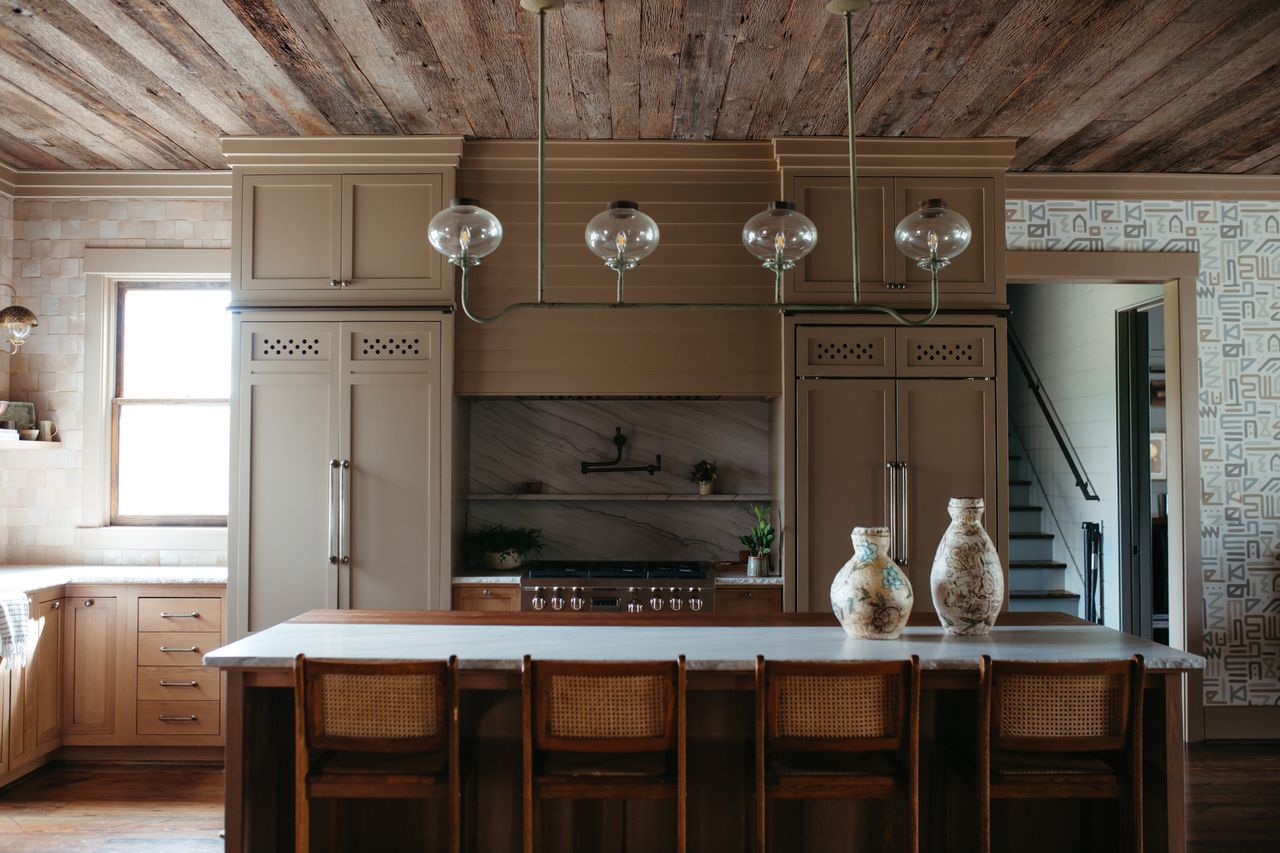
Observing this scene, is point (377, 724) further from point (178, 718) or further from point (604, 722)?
point (178, 718)

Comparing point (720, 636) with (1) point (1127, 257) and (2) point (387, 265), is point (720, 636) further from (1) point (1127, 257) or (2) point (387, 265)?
(1) point (1127, 257)

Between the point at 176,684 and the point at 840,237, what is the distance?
3.76 m

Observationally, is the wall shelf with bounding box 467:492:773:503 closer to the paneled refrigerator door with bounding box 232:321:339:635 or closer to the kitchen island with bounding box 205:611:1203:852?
the paneled refrigerator door with bounding box 232:321:339:635

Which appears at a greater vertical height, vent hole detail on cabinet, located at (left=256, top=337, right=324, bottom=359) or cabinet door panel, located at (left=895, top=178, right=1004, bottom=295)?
cabinet door panel, located at (left=895, top=178, right=1004, bottom=295)

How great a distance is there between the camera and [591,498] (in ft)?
15.6

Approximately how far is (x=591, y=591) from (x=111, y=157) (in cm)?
324

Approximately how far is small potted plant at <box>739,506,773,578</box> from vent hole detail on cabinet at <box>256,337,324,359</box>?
225 cm

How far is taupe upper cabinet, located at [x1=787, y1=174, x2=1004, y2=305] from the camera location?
164 inches

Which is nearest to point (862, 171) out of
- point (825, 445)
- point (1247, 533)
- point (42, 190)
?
point (825, 445)

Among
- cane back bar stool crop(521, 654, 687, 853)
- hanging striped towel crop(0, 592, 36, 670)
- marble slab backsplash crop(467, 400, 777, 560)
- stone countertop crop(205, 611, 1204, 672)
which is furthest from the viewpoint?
marble slab backsplash crop(467, 400, 777, 560)

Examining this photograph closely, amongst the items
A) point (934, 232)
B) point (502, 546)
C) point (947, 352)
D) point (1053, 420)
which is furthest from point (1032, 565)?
point (934, 232)

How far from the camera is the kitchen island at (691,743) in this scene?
231 cm

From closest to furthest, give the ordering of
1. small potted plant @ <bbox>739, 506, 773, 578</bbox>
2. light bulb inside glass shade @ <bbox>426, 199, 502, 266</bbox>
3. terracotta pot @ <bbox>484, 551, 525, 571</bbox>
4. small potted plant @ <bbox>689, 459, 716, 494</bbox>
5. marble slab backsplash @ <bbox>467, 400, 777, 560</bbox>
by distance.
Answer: light bulb inside glass shade @ <bbox>426, 199, 502, 266</bbox> < small potted plant @ <bbox>739, 506, 773, 578</bbox> < terracotta pot @ <bbox>484, 551, 525, 571</bbox> < small potted plant @ <bbox>689, 459, 716, 494</bbox> < marble slab backsplash @ <bbox>467, 400, 777, 560</bbox>

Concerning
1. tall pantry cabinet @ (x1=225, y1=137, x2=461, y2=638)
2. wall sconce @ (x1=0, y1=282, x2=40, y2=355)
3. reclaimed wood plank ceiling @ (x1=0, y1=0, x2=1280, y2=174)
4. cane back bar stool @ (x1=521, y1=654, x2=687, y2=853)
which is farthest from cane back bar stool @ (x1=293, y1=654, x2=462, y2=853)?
wall sconce @ (x1=0, y1=282, x2=40, y2=355)
